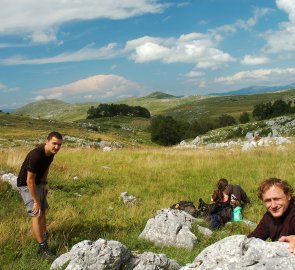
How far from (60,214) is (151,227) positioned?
2.79 metres

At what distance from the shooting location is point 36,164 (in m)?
8.30

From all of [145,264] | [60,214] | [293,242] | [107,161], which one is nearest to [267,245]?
[293,242]

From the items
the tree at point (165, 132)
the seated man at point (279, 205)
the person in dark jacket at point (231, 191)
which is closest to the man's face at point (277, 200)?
the seated man at point (279, 205)

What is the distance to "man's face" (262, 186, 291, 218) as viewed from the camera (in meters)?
5.21

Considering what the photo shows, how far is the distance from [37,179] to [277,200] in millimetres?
5268

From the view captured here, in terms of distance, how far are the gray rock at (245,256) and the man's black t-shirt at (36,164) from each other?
4.43 m

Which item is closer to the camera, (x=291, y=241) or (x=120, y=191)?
(x=291, y=241)

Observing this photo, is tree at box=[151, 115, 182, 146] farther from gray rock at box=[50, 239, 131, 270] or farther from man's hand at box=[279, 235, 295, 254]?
man's hand at box=[279, 235, 295, 254]

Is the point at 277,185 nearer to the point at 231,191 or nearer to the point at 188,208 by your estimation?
the point at 188,208

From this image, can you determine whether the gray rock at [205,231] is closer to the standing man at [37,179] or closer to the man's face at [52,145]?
the standing man at [37,179]

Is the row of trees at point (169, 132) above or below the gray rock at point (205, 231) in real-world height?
below

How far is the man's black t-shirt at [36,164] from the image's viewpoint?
8.27 meters

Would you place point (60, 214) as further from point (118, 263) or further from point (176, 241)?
point (118, 263)

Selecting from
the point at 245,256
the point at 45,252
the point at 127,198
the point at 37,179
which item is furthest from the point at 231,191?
the point at 245,256
